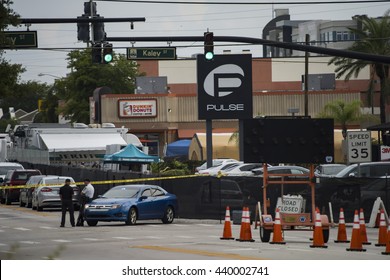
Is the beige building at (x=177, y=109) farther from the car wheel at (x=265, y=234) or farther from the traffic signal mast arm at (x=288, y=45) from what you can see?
the car wheel at (x=265, y=234)

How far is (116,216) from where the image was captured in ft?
117

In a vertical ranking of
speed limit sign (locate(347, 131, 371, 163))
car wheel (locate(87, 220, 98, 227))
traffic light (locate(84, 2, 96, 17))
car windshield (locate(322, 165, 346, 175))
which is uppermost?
traffic light (locate(84, 2, 96, 17))

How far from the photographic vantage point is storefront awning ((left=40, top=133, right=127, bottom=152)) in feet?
191

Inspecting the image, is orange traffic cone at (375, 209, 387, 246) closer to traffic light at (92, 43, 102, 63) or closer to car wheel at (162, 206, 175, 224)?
traffic light at (92, 43, 102, 63)

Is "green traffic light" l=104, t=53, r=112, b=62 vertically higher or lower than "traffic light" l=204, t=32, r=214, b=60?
lower

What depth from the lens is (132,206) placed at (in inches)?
1419

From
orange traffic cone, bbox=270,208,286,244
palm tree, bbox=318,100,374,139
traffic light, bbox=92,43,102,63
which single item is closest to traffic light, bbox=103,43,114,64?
traffic light, bbox=92,43,102,63

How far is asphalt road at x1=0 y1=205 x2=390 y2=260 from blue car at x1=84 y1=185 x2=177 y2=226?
0.39 m

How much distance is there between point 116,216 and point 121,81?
79886 millimetres

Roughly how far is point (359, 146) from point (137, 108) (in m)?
53.9

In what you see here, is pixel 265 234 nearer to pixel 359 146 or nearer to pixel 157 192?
pixel 359 146

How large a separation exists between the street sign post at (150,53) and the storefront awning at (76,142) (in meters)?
20.7

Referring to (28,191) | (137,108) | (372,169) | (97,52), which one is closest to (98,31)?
(97,52)

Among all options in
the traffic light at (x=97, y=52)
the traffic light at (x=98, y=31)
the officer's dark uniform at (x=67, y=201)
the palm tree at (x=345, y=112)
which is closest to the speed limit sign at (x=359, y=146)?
the traffic light at (x=97, y=52)
